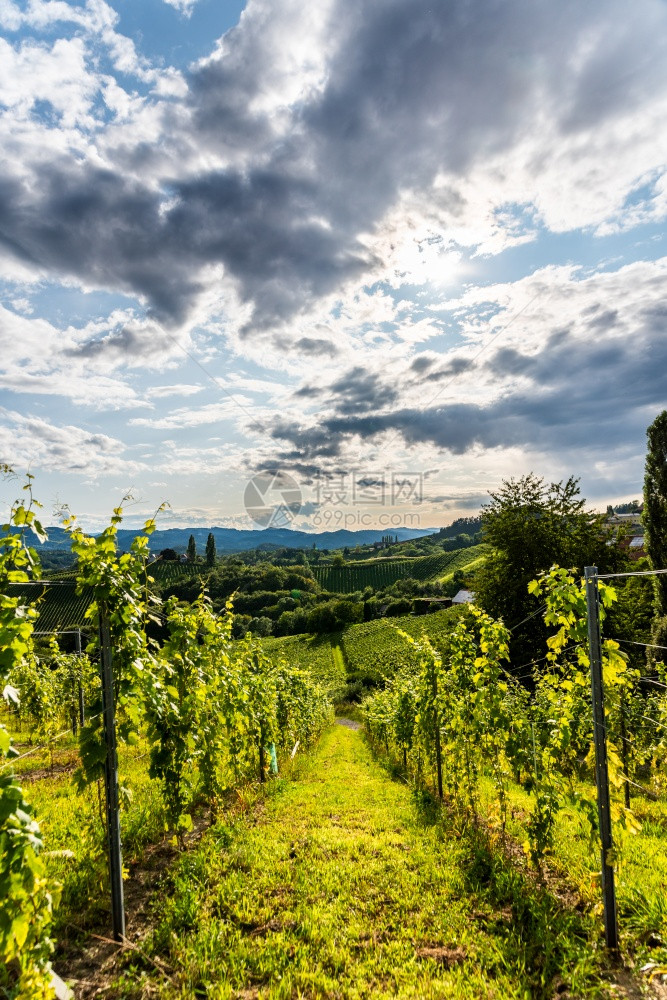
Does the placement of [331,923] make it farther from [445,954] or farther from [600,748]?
[600,748]

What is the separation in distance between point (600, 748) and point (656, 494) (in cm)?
1679

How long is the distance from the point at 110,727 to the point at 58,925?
196cm

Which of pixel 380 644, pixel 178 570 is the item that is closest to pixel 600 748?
pixel 380 644

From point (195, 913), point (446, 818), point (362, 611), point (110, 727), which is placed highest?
point (110, 727)

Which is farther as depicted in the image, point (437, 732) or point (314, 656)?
point (314, 656)

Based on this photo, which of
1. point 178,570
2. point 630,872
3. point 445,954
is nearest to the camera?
point 445,954

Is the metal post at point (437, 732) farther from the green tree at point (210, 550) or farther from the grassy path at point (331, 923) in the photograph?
the green tree at point (210, 550)

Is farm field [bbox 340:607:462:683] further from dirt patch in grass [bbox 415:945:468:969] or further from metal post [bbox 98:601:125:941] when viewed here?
metal post [bbox 98:601:125:941]

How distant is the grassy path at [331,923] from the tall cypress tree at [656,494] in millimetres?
15525

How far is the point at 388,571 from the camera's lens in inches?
5128

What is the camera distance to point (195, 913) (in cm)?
451

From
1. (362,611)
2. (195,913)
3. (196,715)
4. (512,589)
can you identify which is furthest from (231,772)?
(362,611)

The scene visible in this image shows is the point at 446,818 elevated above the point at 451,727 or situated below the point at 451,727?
below

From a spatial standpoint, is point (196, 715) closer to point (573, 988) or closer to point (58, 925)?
point (58, 925)
